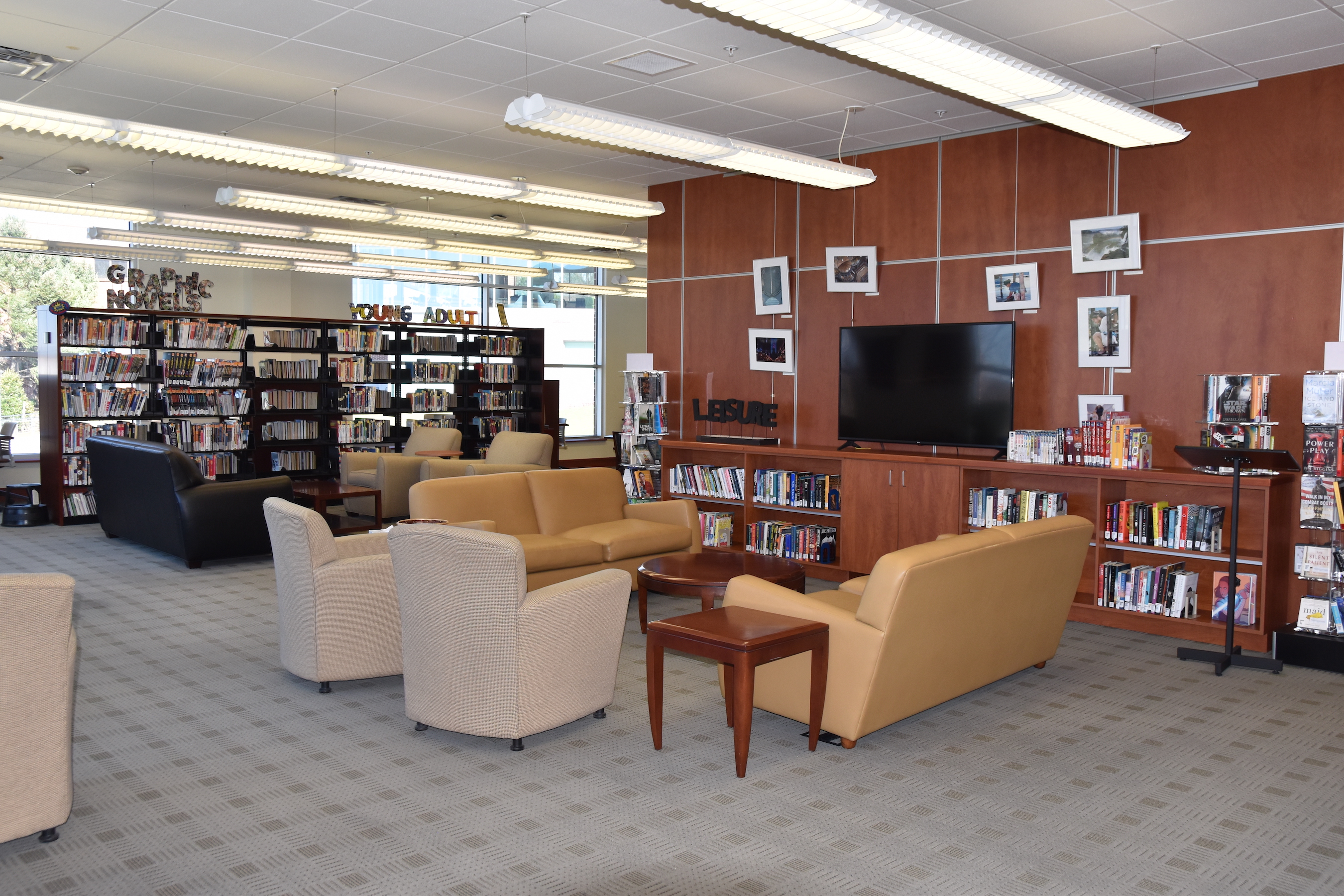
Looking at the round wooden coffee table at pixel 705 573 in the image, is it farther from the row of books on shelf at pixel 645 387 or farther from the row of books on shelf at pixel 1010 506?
the row of books on shelf at pixel 645 387

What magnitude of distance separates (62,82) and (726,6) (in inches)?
214

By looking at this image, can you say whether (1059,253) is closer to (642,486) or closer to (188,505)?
(642,486)

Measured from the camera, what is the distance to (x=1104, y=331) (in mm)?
7008

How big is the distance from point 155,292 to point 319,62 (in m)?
6.15

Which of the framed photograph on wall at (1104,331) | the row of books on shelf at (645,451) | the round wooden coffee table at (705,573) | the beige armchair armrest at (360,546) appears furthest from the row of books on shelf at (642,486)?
the beige armchair armrest at (360,546)

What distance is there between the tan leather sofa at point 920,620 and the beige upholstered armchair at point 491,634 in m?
0.76

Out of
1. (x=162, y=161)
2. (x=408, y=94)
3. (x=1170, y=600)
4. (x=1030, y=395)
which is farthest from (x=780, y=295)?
(x=162, y=161)

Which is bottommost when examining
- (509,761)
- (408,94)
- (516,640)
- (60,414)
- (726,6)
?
(509,761)

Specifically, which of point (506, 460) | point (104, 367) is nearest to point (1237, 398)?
point (506, 460)

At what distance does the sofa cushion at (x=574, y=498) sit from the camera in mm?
7258

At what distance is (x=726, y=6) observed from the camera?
421cm

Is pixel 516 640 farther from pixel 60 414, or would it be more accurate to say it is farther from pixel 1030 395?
pixel 60 414

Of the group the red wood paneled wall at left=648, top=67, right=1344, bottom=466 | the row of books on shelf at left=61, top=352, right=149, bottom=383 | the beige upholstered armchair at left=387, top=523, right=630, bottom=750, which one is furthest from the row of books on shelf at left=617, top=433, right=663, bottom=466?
the row of books on shelf at left=61, top=352, right=149, bottom=383

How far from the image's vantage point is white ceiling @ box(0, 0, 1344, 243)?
5484mm
